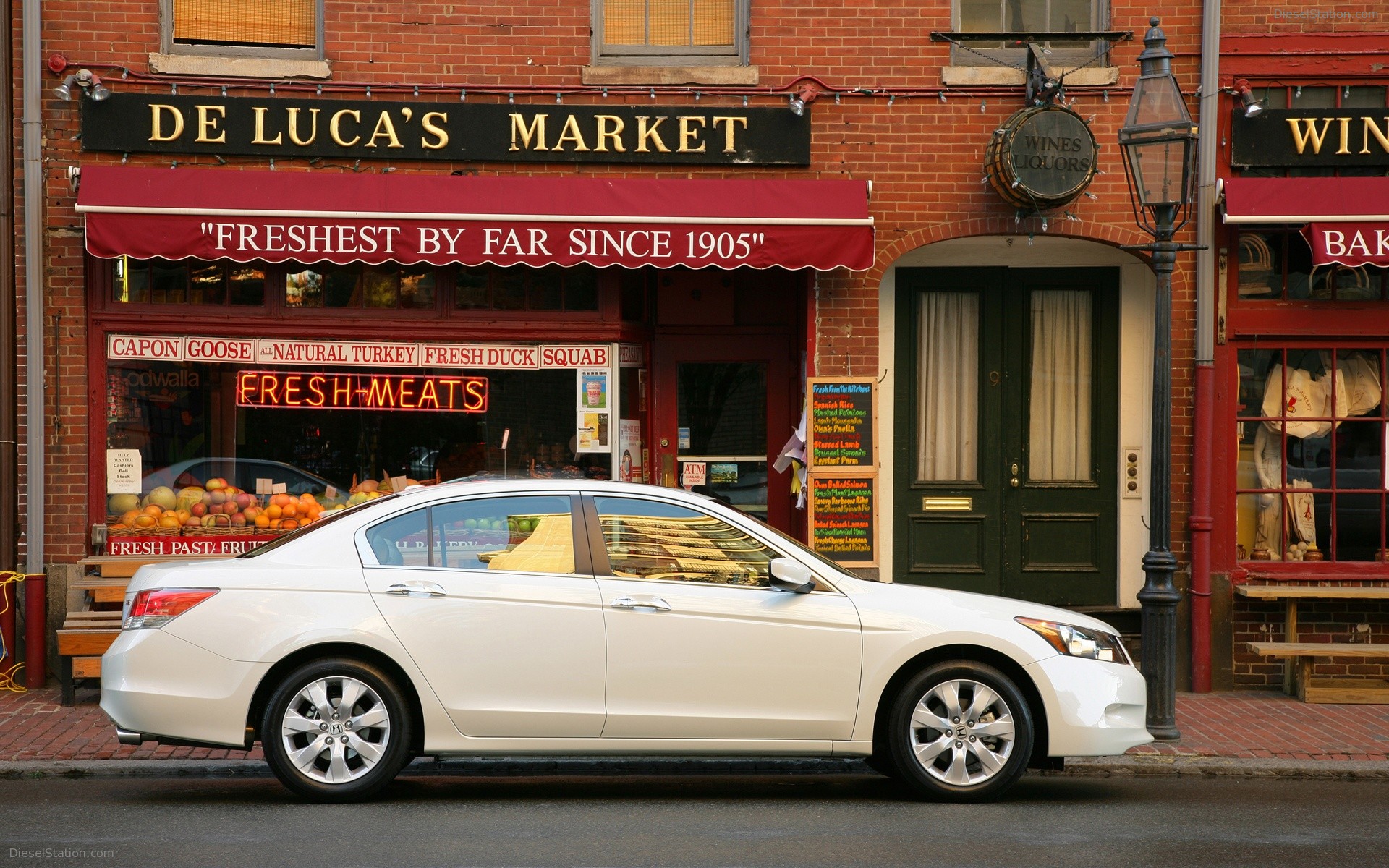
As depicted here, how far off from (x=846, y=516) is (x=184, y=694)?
5.35 m

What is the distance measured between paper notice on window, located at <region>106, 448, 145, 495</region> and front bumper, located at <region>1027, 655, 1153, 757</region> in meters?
6.87

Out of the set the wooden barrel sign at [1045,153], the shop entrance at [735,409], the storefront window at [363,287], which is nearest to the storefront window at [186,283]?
the storefront window at [363,287]

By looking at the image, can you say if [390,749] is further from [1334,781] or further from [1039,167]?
[1039,167]

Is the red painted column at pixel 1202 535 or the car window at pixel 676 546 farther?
the red painted column at pixel 1202 535

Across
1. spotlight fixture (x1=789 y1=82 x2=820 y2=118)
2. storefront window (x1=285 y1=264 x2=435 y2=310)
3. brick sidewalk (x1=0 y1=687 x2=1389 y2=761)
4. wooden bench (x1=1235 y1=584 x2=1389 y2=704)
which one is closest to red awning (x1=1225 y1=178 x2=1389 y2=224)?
wooden bench (x1=1235 y1=584 x2=1389 y2=704)

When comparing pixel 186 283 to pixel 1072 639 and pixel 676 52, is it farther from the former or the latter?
pixel 1072 639

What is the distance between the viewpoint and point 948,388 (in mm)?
11047

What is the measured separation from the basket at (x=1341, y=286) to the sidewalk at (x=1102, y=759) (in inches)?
126

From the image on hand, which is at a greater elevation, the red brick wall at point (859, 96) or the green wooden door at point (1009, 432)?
the red brick wall at point (859, 96)

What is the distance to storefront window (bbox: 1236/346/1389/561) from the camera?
10.5 metres

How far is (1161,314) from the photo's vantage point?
27.9ft

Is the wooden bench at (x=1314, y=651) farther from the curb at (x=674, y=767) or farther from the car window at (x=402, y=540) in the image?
the car window at (x=402, y=540)

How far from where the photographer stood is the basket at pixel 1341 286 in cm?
1036

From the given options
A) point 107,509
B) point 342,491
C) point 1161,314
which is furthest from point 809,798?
point 107,509
